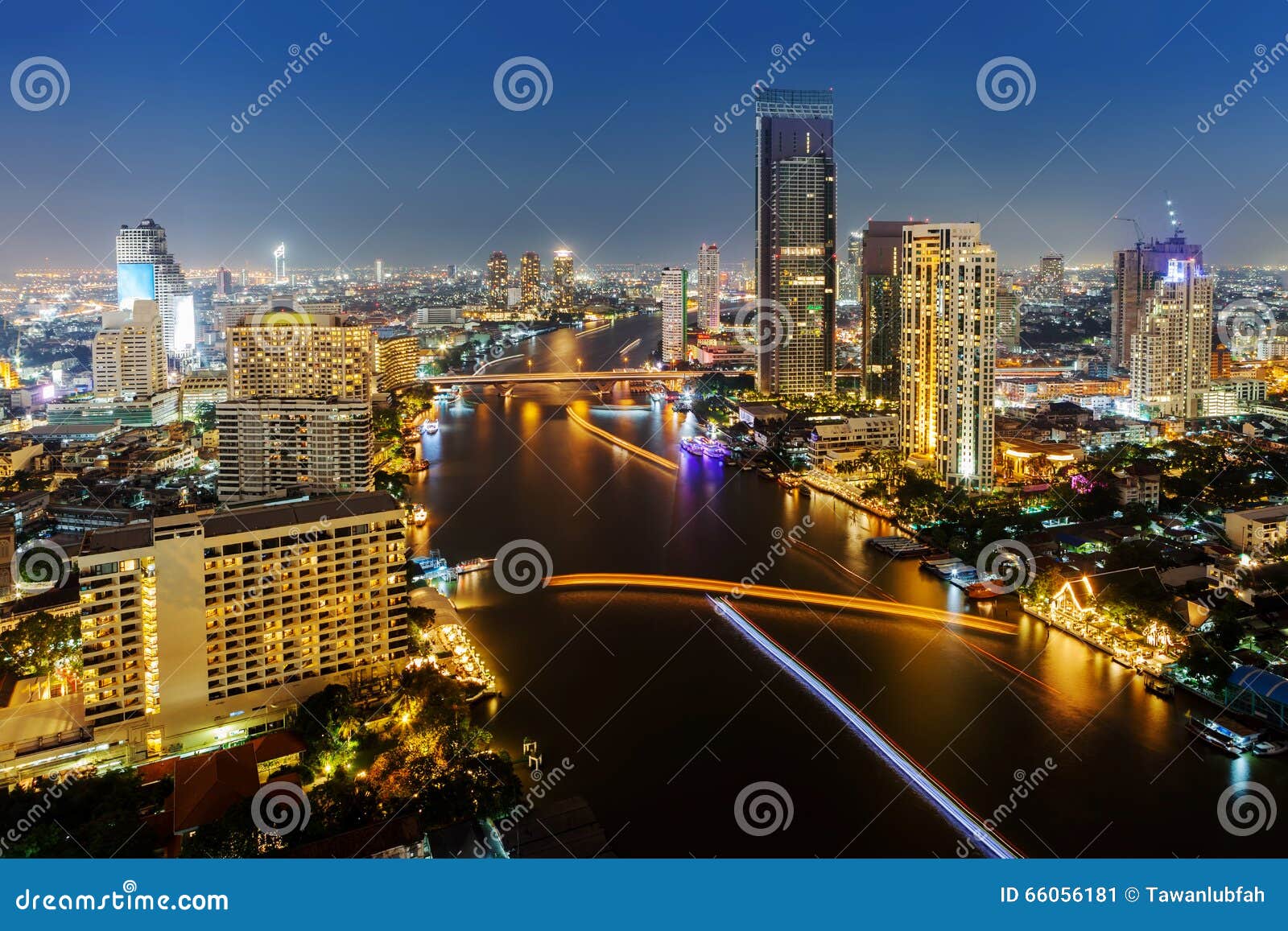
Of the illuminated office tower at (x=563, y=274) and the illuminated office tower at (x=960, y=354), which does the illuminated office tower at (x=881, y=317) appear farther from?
the illuminated office tower at (x=563, y=274)

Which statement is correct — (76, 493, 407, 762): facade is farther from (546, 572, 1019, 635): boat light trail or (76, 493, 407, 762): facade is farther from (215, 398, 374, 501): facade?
(215, 398, 374, 501): facade

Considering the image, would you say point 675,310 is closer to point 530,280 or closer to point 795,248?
point 795,248

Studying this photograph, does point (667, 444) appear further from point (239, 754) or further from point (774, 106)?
point (239, 754)

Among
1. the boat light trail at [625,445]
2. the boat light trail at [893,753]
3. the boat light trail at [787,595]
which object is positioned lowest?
the boat light trail at [893,753]

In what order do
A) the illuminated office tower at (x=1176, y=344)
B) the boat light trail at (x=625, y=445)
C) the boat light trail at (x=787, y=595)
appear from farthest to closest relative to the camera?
the illuminated office tower at (x=1176, y=344) → the boat light trail at (x=625, y=445) → the boat light trail at (x=787, y=595)

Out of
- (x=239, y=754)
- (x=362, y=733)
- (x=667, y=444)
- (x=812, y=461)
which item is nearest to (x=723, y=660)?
(x=362, y=733)

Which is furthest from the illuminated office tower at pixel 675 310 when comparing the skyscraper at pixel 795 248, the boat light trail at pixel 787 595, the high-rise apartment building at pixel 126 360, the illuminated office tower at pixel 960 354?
the boat light trail at pixel 787 595
